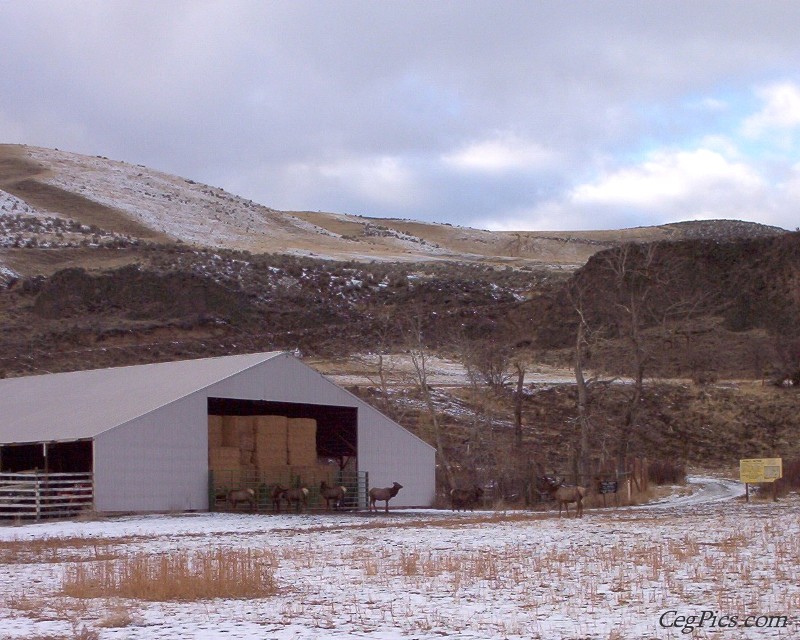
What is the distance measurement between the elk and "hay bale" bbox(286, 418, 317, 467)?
4480mm

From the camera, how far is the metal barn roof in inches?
1240

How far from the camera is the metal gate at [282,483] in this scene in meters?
32.7

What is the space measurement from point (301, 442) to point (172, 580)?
22123 millimetres

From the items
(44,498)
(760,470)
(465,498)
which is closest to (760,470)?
(760,470)

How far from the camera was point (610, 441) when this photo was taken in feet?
164

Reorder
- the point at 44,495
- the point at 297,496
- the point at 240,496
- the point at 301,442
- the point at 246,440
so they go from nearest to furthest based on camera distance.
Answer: the point at 44,495 → the point at 240,496 → the point at 297,496 → the point at 246,440 → the point at 301,442

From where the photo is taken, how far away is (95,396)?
35.2 metres

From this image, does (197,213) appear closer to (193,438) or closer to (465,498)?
(465,498)

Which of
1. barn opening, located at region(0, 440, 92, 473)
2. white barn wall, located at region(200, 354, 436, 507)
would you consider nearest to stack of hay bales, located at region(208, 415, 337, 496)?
white barn wall, located at region(200, 354, 436, 507)

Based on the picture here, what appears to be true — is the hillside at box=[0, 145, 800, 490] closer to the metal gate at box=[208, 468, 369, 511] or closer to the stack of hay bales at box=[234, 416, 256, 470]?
the metal gate at box=[208, 468, 369, 511]

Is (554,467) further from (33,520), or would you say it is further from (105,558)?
(105,558)

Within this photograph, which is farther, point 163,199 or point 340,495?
point 163,199

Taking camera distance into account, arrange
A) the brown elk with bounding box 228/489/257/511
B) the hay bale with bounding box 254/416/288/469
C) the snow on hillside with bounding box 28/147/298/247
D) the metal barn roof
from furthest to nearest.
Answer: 1. the snow on hillside with bounding box 28/147/298/247
2. the hay bale with bounding box 254/416/288/469
3. the brown elk with bounding box 228/489/257/511
4. the metal barn roof

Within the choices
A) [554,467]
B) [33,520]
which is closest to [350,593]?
[33,520]
